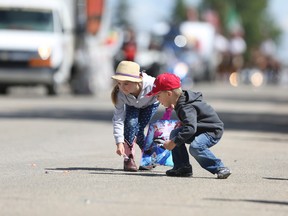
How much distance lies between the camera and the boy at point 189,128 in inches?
432

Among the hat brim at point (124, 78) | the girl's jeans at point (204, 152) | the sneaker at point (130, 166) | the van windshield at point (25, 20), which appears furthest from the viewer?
the van windshield at point (25, 20)

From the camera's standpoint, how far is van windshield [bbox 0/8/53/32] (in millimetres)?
30812

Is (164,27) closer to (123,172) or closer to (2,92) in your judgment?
(2,92)

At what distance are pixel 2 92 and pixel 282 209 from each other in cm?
2501

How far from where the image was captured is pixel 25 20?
3084cm

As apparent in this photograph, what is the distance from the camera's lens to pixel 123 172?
1179 centimetres

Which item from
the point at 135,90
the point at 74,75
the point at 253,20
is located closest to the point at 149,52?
the point at 74,75

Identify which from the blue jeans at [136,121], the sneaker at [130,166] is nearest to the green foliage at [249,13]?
the blue jeans at [136,121]

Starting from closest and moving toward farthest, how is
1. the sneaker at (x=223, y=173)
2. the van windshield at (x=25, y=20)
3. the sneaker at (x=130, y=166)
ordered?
1. the sneaker at (x=223, y=173)
2. the sneaker at (x=130, y=166)
3. the van windshield at (x=25, y=20)

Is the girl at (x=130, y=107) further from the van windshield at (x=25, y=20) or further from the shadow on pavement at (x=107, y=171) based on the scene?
the van windshield at (x=25, y=20)

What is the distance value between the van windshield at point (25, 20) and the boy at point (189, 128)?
19.8 m

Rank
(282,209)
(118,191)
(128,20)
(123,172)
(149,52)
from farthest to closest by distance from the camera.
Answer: (128,20), (149,52), (123,172), (118,191), (282,209)

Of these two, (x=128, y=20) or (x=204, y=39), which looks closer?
(x=204, y=39)

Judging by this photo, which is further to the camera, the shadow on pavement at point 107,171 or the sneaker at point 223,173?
the shadow on pavement at point 107,171
